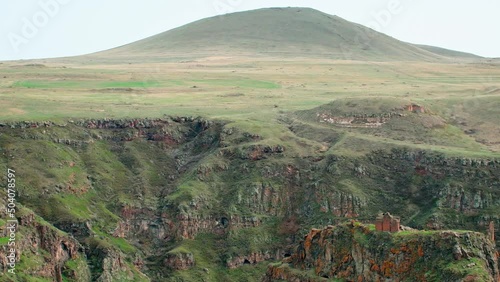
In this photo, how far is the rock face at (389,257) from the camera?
318ft

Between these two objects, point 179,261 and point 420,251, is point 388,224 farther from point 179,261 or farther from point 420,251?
point 179,261

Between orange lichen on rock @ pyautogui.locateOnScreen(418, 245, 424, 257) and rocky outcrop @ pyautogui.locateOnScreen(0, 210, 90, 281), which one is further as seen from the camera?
rocky outcrop @ pyautogui.locateOnScreen(0, 210, 90, 281)

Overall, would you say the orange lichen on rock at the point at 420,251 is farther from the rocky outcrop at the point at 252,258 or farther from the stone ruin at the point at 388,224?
the rocky outcrop at the point at 252,258

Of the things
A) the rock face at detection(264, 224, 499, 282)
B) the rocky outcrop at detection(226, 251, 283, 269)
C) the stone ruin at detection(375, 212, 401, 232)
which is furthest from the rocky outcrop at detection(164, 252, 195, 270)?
the stone ruin at detection(375, 212, 401, 232)

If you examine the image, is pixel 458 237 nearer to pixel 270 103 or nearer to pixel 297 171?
pixel 297 171

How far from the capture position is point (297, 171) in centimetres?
16175

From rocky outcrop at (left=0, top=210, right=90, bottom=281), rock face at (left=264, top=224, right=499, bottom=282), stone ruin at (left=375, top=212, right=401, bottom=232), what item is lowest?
rocky outcrop at (left=0, top=210, right=90, bottom=281)

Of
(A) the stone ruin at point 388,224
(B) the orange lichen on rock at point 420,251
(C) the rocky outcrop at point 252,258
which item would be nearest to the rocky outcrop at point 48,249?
(C) the rocky outcrop at point 252,258

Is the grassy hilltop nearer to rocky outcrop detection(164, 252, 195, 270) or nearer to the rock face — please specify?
rocky outcrop detection(164, 252, 195, 270)

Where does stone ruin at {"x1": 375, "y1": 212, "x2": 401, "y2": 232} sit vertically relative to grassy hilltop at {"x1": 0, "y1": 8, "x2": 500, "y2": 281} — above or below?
above

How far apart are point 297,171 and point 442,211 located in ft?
74.9

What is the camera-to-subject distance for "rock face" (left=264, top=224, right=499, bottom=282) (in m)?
97.0

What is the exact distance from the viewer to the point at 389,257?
102 metres

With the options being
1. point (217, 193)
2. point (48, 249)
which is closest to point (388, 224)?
point (48, 249)
